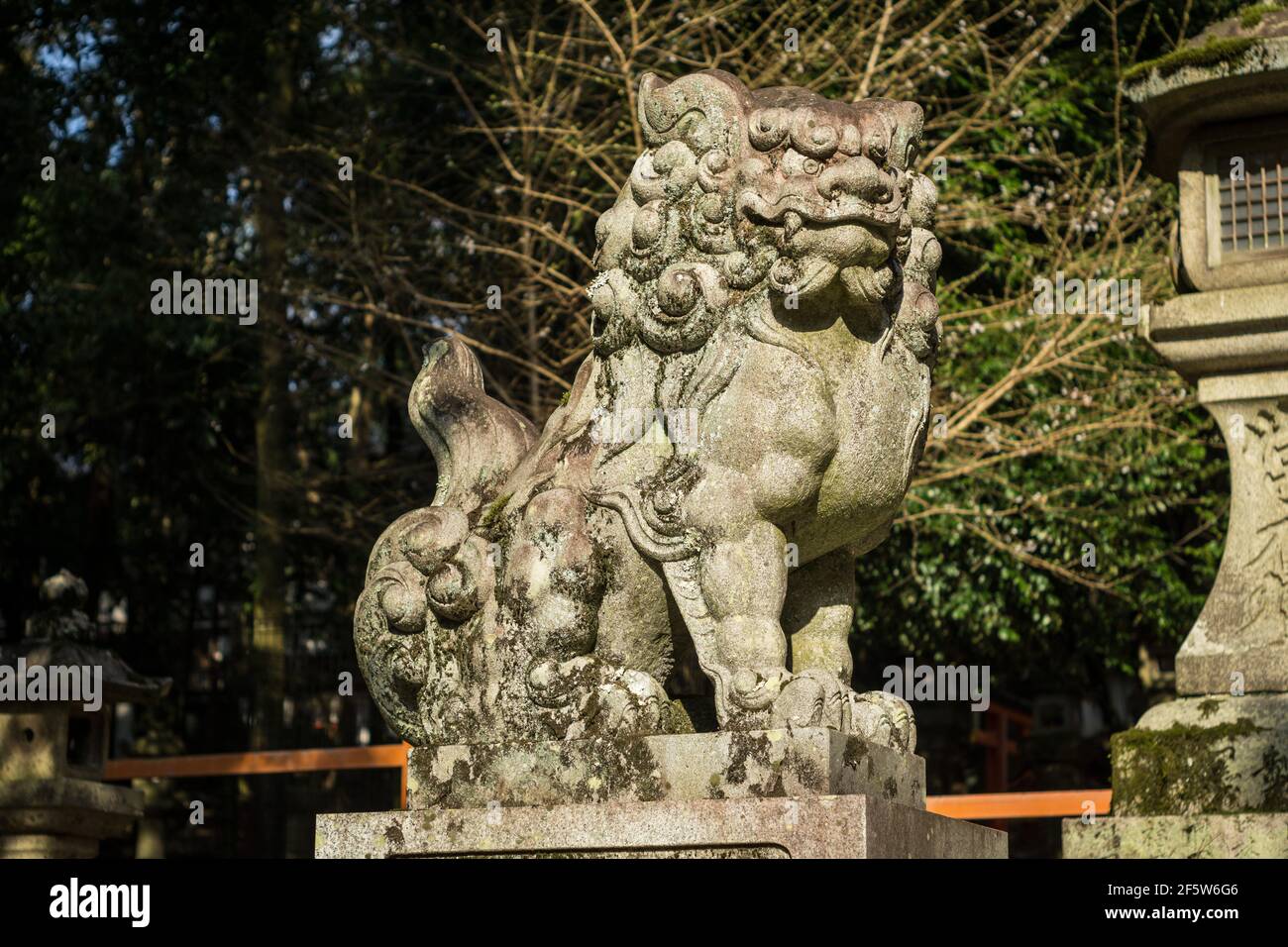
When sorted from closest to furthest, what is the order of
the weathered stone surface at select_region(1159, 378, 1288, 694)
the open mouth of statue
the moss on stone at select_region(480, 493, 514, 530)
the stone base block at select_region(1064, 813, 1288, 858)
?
the open mouth of statue → the moss on stone at select_region(480, 493, 514, 530) → the stone base block at select_region(1064, 813, 1288, 858) → the weathered stone surface at select_region(1159, 378, 1288, 694)

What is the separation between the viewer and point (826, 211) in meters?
4.57

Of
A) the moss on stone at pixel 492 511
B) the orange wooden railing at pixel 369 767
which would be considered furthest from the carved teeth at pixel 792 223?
the orange wooden railing at pixel 369 767

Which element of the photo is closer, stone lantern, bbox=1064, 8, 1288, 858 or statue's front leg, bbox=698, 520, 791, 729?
statue's front leg, bbox=698, 520, 791, 729

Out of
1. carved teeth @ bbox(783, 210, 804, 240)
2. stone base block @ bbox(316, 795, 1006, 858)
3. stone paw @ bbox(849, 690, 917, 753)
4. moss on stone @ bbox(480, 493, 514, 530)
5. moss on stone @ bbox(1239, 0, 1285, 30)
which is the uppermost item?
moss on stone @ bbox(1239, 0, 1285, 30)

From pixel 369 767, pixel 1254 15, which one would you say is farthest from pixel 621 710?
pixel 369 767

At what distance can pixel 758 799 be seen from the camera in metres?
4.29

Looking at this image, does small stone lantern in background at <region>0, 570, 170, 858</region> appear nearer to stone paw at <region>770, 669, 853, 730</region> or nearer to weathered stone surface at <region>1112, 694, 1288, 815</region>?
weathered stone surface at <region>1112, 694, 1288, 815</region>

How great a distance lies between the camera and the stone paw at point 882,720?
4633mm

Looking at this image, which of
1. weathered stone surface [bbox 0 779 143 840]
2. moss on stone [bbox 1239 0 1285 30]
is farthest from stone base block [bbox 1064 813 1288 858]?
weathered stone surface [bbox 0 779 143 840]

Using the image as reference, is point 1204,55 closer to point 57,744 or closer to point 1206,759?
point 1206,759

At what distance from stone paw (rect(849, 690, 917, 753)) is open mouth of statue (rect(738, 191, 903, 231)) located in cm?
118

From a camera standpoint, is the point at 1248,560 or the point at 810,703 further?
the point at 1248,560

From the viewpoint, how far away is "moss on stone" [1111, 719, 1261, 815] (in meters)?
7.69

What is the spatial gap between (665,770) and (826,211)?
4.71ft
